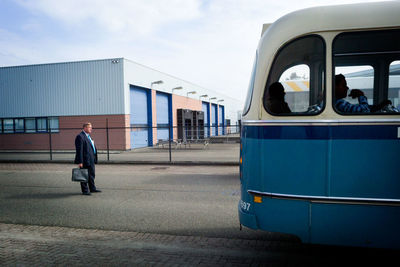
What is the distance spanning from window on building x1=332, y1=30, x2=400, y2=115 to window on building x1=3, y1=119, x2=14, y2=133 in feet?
96.4

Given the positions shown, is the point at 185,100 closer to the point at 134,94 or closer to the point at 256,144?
the point at 134,94

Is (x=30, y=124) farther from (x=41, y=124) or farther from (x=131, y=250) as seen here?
(x=131, y=250)

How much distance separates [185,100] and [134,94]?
469 inches

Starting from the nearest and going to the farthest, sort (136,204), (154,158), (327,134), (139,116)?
(327,134) → (136,204) → (154,158) → (139,116)

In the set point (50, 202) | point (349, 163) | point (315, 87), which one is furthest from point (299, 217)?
point (50, 202)

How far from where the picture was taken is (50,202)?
7.77 meters

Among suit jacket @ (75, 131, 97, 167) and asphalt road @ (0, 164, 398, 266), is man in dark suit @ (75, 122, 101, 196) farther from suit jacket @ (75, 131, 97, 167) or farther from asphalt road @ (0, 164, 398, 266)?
asphalt road @ (0, 164, 398, 266)

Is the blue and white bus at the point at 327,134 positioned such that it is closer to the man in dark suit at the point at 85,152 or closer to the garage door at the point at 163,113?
the man in dark suit at the point at 85,152

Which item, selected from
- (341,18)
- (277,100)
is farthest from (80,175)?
(341,18)

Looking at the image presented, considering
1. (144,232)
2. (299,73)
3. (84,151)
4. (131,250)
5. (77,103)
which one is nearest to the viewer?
(299,73)

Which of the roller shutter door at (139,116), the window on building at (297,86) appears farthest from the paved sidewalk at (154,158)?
the window on building at (297,86)

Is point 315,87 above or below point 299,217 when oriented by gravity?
above

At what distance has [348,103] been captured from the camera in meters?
3.49

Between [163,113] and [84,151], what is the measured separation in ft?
80.2
